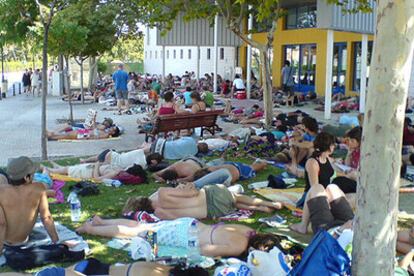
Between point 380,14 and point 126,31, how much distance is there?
3455 centimetres

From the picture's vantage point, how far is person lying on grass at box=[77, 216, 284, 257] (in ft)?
17.7

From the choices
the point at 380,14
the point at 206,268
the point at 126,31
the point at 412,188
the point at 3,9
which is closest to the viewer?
the point at 380,14

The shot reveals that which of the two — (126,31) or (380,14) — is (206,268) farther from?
(126,31)

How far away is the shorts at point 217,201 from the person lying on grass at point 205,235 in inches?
36.9

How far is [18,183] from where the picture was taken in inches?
210

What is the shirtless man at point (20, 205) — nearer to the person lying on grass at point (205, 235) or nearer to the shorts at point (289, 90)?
the person lying on grass at point (205, 235)

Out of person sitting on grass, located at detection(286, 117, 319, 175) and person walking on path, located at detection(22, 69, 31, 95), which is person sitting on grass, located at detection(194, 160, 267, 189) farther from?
person walking on path, located at detection(22, 69, 31, 95)

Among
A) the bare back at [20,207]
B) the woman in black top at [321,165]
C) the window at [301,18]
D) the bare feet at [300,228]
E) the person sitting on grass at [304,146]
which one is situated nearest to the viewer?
the bare back at [20,207]

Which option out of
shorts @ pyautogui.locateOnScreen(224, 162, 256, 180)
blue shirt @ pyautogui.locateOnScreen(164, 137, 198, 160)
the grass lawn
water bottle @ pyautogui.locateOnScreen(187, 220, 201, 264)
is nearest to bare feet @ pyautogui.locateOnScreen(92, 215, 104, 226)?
the grass lawn

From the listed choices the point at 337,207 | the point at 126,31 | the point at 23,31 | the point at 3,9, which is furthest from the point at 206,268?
the point at 126,31

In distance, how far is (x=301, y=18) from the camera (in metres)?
27.2

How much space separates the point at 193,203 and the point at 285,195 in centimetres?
169

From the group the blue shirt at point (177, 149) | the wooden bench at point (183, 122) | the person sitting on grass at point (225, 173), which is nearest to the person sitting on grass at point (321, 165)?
the person sitting on grass at point (225, 173)

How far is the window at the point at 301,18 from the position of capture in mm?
25969
